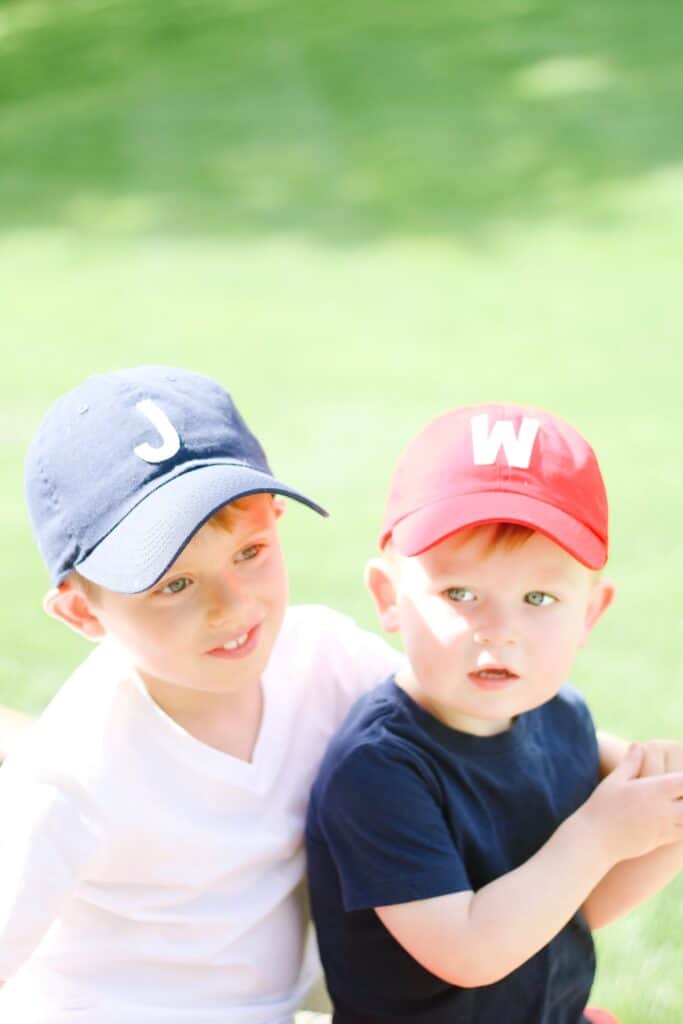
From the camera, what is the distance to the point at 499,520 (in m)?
1.56

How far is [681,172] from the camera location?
5137 mm

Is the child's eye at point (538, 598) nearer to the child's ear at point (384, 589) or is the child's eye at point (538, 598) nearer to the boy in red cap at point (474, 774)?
the boy in red cap at point (474, 774)

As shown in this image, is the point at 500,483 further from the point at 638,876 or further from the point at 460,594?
the point at 638,876

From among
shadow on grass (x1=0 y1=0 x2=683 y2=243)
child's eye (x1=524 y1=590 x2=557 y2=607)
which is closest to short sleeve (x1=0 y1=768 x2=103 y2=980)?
child's eye (x1=524 y1=590 x2=557 y2=607)

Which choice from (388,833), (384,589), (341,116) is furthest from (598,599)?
(341,116)

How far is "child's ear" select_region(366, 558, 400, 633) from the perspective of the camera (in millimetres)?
1682

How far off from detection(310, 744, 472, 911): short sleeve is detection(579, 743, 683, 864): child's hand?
0.51 feet

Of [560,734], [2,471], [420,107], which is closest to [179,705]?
[560,734]

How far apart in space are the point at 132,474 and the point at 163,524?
0.09 metres

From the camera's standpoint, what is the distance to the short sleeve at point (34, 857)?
1.53 metres

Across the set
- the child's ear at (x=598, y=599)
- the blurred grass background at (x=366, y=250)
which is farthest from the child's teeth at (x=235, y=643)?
the blurred grass background at (x=366, y=250)

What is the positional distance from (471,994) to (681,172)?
400 centimetres

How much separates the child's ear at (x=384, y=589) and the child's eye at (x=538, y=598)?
0.16 metres

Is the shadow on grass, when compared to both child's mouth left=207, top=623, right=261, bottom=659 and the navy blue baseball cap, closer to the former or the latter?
the navy blue baseball cap
